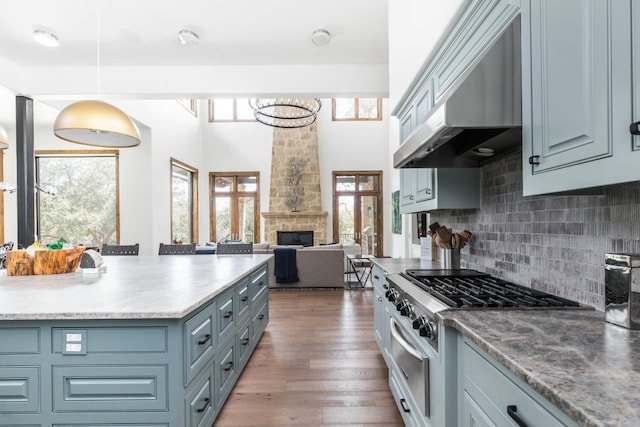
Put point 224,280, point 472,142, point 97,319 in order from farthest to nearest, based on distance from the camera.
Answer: point 224,280 → point 472,142 → point 97,319

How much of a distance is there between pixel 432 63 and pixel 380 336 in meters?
2.04

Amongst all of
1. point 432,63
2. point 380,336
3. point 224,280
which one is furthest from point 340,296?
point 432,63

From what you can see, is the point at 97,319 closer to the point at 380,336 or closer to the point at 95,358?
the point at 95,358

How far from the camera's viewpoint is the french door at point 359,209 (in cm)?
947

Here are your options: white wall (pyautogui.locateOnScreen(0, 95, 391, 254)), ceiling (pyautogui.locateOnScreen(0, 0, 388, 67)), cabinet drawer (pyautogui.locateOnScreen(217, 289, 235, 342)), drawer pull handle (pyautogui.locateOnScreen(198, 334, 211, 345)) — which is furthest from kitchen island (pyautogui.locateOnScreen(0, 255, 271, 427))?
white wall (pyautogui.locateOnScreen(0, 95, 391, 254))

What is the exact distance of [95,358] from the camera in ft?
4.73

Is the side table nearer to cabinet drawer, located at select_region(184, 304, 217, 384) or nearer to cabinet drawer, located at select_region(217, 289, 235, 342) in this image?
cabinet drawer, located at select_region(217, 289, 235, 342)

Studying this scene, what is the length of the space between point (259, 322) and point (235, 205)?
22.1 feet

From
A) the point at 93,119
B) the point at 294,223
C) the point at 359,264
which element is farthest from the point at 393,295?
the point at 294,223

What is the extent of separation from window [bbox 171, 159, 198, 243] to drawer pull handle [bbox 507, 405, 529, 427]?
7454 millimetres

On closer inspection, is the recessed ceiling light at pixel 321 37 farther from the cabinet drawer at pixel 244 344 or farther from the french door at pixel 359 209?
the french door at pixel 359 209

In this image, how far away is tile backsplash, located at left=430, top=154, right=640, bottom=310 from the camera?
1.19 meters

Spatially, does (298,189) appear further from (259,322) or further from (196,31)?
(259,322)

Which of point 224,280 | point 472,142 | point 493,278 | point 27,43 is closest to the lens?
point 472,142
